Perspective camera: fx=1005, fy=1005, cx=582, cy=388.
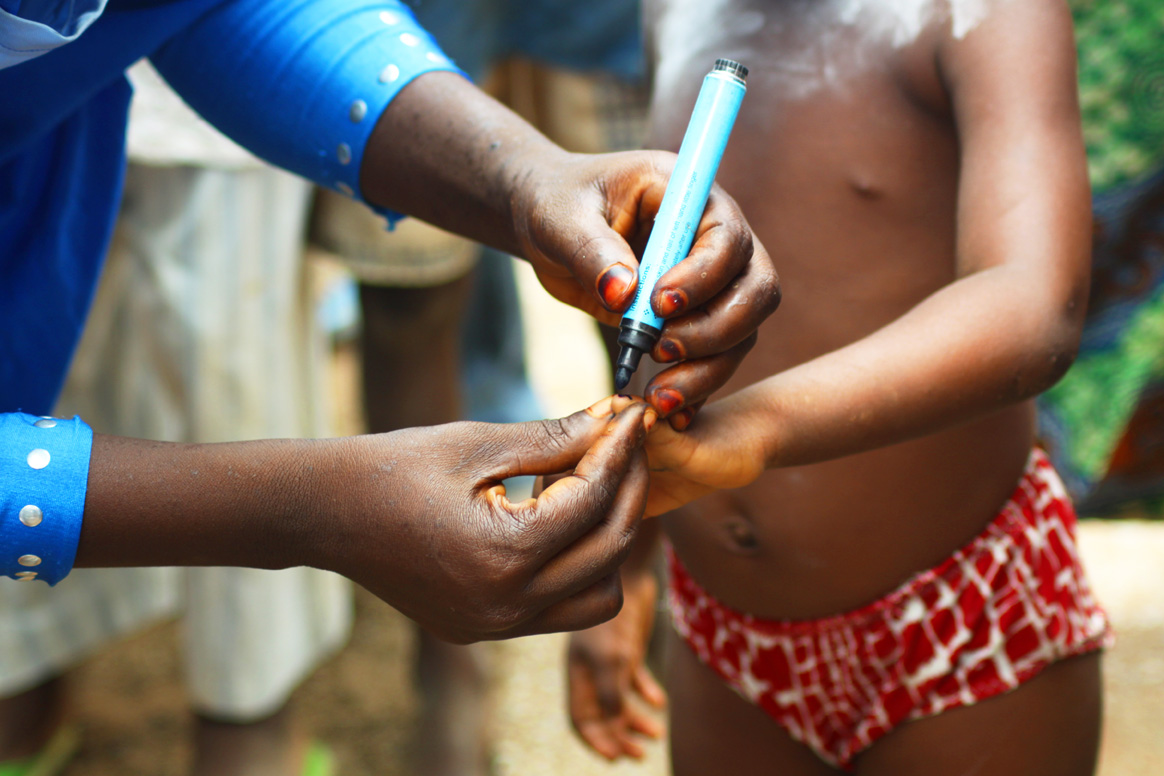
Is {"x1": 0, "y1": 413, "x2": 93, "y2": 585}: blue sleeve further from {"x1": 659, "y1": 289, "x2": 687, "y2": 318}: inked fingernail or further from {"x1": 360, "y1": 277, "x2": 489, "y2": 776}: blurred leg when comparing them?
{"x1": 360, "y1": 277, "x2": 489, "y2": 776}: blurred leg

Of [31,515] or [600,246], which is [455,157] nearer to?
[600,246]

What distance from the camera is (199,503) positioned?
0.67 metres

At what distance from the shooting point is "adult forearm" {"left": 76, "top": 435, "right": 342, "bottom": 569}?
0.67 m

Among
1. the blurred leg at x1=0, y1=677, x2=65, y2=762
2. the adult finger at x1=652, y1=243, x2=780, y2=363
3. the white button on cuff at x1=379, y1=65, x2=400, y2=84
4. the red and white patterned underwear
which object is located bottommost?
the blurred leg at x1=0, y1=677, x2=65, y2=762

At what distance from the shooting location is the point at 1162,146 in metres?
1.64

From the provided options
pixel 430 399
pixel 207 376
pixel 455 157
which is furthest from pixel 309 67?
pixel 430 399

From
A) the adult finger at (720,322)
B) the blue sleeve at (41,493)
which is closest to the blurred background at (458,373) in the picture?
the blue sleeve at (41,493)

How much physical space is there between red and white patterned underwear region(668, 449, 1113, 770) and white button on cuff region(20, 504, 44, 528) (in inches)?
26.4

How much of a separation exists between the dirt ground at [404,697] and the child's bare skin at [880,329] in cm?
85

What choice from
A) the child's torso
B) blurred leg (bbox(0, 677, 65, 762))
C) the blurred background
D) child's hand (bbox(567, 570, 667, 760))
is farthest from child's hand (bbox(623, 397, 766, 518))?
blurred leg (bbox(0, 677, 65, 762))

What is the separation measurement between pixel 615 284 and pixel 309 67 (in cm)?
44

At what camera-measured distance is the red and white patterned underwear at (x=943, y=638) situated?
37.3 inches

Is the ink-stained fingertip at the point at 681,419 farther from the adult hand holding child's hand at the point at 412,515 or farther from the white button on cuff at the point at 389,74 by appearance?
the white button on cuff at the point at 389,74

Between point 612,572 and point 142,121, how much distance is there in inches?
45.5
